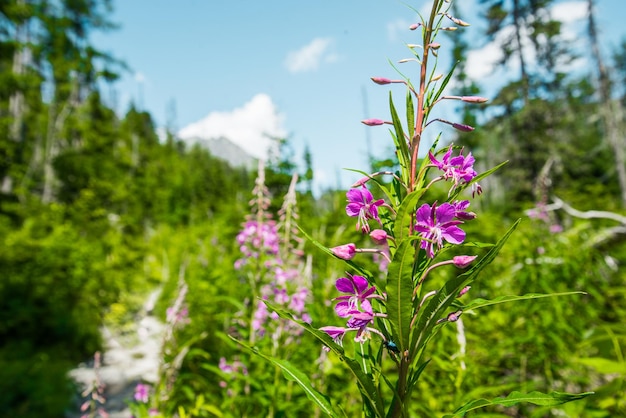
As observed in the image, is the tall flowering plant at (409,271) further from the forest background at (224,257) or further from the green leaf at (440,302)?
the forest background at (224,257)

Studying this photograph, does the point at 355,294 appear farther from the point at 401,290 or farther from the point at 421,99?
the point at 421,99

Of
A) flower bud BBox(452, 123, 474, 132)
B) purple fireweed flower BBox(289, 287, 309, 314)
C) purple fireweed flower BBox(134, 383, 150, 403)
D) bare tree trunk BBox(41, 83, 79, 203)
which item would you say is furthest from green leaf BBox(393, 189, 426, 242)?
bare tree trunk BBox(41, 83, 79, 203)

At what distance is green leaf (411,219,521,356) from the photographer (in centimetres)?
90

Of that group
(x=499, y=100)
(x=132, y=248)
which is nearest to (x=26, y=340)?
(x=132, y=248)

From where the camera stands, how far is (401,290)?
0.92 meters

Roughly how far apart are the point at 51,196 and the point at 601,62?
2250cm

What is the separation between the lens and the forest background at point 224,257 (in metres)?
2.89

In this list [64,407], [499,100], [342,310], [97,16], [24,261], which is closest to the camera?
[342,310]

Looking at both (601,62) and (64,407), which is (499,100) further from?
(64,407)

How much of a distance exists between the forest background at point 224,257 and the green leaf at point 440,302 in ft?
3.58

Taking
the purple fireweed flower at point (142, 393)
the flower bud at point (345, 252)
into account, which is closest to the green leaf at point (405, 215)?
the flower bud at point (345, 252)

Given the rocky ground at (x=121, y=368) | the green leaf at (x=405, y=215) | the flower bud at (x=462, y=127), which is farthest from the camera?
the rocky ground at (x=121, y=368)

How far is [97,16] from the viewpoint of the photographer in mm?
20000

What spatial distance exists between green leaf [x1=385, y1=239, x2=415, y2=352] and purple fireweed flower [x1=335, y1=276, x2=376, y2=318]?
0.32 ft
